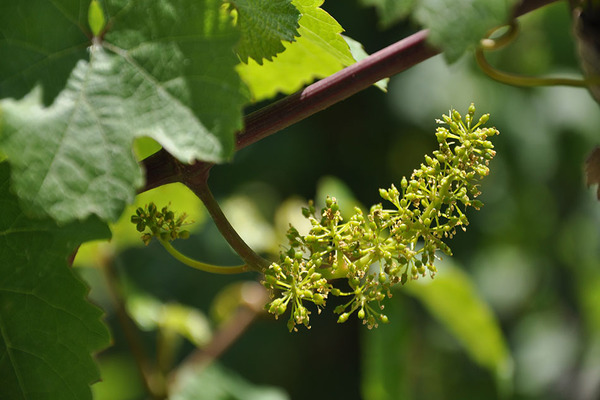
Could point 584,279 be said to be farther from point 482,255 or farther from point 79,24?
point 79,24

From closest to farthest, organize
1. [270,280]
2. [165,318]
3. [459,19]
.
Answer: [459,19] → [270,280] → [165,318]

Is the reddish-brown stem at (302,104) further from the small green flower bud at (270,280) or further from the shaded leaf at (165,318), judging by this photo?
the shaded leaf at (165,318)

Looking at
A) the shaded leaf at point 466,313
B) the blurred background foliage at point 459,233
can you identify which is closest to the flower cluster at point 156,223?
the shaded leaf at point 466,313

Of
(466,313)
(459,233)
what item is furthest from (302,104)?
(459,233)

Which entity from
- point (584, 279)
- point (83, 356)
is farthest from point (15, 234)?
point (584, 279)

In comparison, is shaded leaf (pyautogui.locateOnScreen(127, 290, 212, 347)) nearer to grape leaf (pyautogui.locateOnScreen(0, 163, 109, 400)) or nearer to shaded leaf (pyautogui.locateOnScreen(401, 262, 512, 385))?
shaded leaf (pyautogui.locateOnScreen(401, 262, 512, 385))

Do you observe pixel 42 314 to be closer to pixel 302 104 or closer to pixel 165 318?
pixel 302 104
